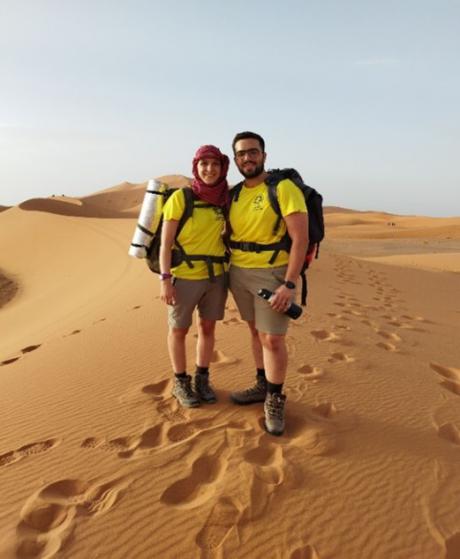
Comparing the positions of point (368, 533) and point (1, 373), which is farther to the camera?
point (1, 373)

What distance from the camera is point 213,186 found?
330 cm

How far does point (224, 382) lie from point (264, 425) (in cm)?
89

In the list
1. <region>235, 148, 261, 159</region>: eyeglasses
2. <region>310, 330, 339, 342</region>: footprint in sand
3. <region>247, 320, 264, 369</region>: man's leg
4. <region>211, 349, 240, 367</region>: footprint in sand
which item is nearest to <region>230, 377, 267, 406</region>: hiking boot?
<region>247, 320, 264, 369</region>: man's leg

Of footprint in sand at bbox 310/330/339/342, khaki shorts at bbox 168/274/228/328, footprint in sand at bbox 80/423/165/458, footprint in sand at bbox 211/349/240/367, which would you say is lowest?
footprint in sand at bbox 310/330/339/342

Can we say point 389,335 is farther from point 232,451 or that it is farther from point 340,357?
point 232,451

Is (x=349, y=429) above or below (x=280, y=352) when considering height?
below

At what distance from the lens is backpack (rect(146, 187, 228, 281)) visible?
3309 mm

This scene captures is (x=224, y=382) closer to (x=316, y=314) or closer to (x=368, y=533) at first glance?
(x=368, y=533)

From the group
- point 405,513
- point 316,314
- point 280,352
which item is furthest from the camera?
point 316,314

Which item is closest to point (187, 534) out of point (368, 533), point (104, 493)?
point (104, 493)

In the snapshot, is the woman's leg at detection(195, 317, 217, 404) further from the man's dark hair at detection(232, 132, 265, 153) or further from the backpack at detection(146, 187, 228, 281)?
the man's dark hair at detection(232, 132, 265, 153)

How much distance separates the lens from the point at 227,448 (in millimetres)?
3027

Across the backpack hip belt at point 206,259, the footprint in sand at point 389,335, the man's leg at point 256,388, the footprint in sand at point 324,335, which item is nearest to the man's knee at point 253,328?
the man's leg at point 256,388

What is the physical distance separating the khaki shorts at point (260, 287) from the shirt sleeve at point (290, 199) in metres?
0.45
